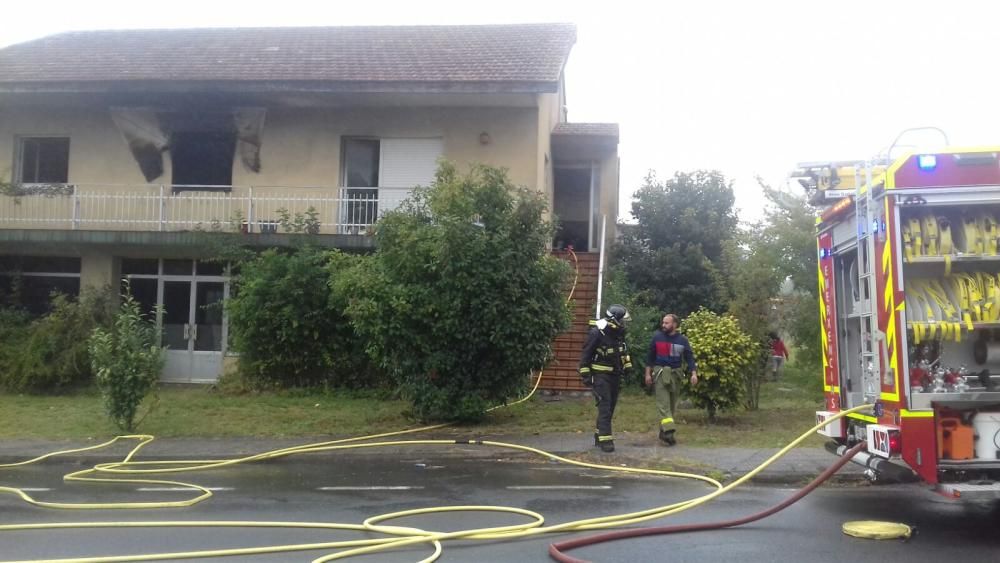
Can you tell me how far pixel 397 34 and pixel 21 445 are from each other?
526 inches

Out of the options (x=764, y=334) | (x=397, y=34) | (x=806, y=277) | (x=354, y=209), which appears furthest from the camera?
(x=397, y=34)

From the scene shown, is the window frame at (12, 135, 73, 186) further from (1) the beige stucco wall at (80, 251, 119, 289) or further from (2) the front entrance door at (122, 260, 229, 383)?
(2) the front entrance door at (122, 260, 229, 383)

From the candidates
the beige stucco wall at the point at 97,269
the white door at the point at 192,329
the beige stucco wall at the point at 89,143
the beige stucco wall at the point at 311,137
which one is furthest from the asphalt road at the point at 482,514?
the beige stucco wall at the point at 89,143

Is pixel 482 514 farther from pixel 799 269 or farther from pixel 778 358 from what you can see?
pixel 778 358

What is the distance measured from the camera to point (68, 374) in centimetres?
1547

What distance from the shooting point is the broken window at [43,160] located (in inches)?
736

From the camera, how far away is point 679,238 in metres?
20.4

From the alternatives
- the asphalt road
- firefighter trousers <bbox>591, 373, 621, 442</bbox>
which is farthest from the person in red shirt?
the asphalt road

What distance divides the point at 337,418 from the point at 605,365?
480cm

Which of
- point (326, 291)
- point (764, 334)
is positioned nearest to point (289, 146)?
point (326, 291)

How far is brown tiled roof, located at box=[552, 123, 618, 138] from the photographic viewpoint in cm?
1984

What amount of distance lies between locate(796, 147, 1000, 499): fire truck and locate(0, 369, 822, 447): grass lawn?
12.4 ft

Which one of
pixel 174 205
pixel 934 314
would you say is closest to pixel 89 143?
pixel 174 205

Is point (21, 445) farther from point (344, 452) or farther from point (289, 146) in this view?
point (289, 146)
